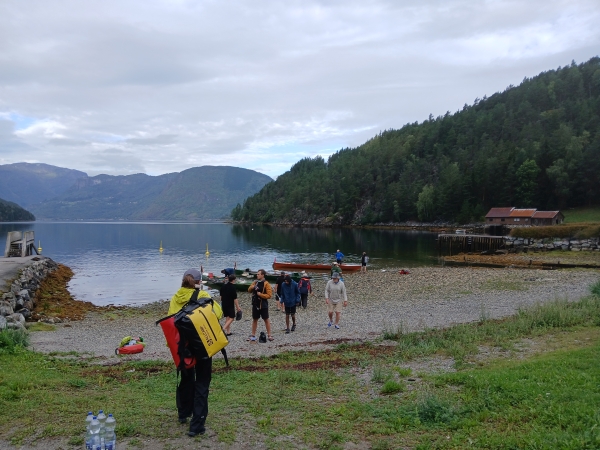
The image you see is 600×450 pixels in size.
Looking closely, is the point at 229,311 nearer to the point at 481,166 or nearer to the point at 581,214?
the point at 581,214

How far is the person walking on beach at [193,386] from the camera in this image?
6.34 m

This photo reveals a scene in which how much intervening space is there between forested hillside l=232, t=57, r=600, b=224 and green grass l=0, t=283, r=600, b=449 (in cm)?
10243

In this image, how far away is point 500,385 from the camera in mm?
7496

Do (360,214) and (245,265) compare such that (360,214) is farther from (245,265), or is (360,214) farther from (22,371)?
(22,371)

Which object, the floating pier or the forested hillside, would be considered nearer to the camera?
the floating pier

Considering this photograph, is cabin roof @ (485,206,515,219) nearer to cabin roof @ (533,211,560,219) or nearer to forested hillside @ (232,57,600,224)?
cabin roof @ (533,211,560,219)

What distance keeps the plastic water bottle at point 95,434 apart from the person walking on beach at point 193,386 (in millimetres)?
1140

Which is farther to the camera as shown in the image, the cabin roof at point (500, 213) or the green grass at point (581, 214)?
the cabin roof at point (500, 213)

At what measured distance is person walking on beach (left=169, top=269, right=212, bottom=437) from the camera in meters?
6.34

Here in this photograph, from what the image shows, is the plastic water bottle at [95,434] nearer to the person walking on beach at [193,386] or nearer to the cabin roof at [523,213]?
the person walking on beach at [193,386]

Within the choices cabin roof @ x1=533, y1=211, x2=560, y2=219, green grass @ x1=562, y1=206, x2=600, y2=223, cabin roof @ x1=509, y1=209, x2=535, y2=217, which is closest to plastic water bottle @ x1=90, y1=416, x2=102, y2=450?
cabin roof @ x1=533, y1=211, x2=560, y2=219

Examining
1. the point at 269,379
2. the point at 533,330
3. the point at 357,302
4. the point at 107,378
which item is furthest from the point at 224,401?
the point at 357,302

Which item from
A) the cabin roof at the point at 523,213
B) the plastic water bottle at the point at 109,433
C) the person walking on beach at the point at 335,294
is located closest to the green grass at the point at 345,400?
the plastic water bottle at the point at 109,433

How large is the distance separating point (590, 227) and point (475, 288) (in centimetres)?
4108
